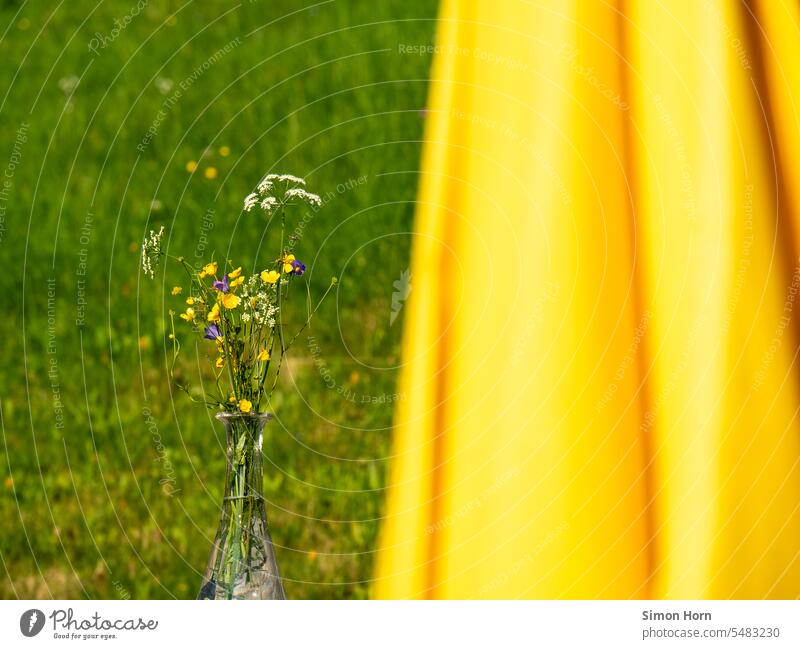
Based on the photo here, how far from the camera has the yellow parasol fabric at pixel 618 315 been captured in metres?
1.22

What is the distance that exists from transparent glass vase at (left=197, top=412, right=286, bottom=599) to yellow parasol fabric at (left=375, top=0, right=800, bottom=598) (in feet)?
0.73

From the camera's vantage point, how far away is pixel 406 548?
1301 mm

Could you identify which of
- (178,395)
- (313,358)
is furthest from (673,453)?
(178,395)

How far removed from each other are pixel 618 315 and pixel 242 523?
21.8 inches

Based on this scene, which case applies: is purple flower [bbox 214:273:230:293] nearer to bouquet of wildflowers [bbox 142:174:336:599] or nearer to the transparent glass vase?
bouquet of wildflowers [bbox 142:174:336:599]

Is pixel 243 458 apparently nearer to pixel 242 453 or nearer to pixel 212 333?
pixel 242 453

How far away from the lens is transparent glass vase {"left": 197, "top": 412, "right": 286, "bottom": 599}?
1137 millimetres

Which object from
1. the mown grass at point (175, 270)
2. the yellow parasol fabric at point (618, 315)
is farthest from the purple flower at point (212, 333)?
the mown grass at point (175, 270)

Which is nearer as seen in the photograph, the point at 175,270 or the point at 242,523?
the point at 242,523

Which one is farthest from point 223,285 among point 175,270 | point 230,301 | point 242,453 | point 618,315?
point 175,270

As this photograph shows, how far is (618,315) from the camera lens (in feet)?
4.14

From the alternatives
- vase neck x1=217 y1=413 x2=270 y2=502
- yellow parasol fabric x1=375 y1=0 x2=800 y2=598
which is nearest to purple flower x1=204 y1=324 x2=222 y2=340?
vase neck x1=217 y1=413 x2=270 y2=502

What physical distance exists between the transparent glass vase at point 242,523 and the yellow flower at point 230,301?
0.13m

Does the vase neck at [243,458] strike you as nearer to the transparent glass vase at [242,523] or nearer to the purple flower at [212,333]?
the transparent glass vase at [242,523]
